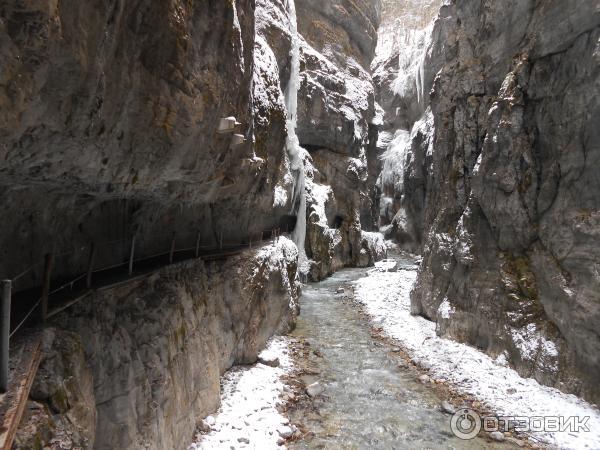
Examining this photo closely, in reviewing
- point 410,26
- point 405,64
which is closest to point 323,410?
point 405,64

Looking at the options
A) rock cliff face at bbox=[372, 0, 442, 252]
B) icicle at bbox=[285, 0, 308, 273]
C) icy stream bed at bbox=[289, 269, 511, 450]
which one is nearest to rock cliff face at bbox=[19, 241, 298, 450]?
icy stream bed at bbox=[289, 269, 511, 450]

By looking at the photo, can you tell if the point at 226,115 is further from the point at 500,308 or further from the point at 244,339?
the point at 500,308

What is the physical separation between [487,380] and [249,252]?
9.56 meters

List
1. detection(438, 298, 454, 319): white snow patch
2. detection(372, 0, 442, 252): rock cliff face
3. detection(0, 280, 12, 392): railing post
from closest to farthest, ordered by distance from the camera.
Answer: detection(0, 280, 12, 392): railing post → detection(438, 298, 454, 319): white snow patch → detection(372, 0, 442, 252): rock cliff face

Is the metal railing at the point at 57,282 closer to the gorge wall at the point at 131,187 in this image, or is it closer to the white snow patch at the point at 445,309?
the gorge wall at the point at 131,187

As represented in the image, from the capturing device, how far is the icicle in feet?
76.8

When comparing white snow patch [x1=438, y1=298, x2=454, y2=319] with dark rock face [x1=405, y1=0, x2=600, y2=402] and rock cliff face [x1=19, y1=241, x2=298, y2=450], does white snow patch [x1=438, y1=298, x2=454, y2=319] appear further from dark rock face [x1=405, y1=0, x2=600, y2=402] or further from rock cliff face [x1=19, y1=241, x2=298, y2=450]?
rock cliff face [x1=19, y1=241, x2=298, y2=450]

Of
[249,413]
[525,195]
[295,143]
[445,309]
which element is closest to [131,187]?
[249,413]

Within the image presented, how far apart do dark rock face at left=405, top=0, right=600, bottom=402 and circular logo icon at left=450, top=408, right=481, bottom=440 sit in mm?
2724

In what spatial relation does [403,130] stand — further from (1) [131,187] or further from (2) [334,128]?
(1) [131,187]

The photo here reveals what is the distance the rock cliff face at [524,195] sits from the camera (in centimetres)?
1088

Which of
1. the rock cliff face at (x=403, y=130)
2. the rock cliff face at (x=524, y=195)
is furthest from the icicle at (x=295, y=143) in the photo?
the rock cliff face at (x=403, y=130)

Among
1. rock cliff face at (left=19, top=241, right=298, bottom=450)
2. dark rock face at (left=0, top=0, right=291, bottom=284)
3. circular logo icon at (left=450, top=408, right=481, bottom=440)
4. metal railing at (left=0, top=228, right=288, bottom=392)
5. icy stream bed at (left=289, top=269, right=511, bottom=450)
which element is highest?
dark rock face at (left=0, top=0, right=291, bottom=284)

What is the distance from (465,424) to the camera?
10195 mm
